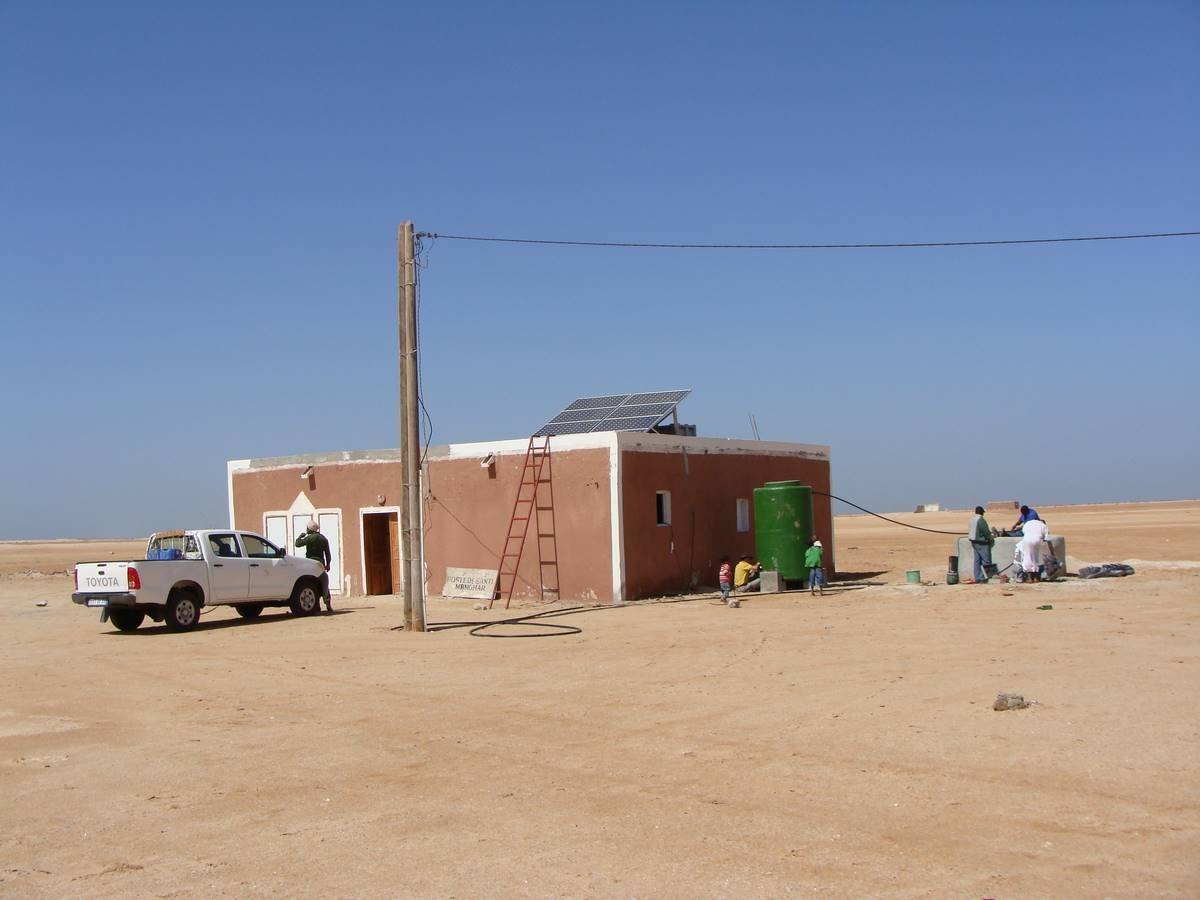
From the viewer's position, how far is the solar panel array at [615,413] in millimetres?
25047

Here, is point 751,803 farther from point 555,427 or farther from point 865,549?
point 865,549

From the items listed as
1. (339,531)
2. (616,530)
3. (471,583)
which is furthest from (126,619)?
(616,530)

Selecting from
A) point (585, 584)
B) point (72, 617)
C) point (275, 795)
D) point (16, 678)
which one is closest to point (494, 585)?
point (585, 584)

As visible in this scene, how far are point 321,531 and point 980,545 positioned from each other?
15643 millimetres

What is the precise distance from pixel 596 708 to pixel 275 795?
392 cm

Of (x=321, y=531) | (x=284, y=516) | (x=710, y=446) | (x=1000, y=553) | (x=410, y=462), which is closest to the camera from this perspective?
(x=410, y=462)

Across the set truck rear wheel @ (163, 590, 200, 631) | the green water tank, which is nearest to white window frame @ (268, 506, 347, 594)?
truck rear wheel @ (163, 590, 200, 631)

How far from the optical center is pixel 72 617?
2459cm

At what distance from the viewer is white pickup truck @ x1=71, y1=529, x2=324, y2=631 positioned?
19.4m

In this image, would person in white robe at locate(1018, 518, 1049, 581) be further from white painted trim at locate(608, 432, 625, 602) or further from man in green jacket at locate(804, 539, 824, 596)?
white painted trim at locate(608, 432, 625, 602)

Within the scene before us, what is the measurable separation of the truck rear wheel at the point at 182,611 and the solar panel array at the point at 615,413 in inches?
310

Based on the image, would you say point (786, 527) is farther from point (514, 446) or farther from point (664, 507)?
point (514, 446)

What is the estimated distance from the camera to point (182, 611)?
2020 cm

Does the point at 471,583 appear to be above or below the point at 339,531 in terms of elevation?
below
